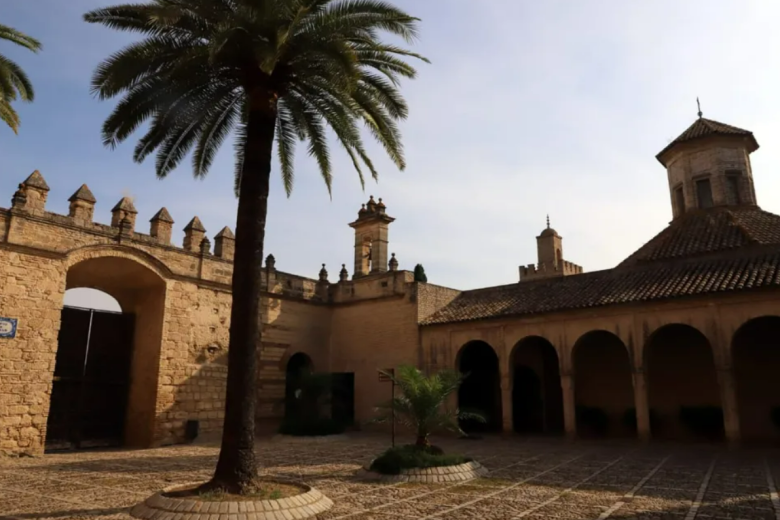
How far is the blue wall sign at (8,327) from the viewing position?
16.1 metres

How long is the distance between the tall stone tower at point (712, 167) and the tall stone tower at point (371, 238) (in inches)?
492

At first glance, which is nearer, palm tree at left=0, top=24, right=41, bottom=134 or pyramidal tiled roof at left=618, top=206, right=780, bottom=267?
palm tree at left=0, top=24, right=41, bottom=134

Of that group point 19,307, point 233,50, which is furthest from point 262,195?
point 19,307

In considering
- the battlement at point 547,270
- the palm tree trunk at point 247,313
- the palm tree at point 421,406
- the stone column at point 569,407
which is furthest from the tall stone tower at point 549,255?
the palm tree trunk at point 247,313

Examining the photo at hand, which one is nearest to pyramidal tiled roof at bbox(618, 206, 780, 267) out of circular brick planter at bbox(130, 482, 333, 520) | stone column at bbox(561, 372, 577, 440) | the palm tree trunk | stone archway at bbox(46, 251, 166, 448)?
stone column at bbox(561, 372, 577, 440)

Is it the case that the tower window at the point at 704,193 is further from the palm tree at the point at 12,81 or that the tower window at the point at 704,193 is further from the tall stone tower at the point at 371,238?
the palm tree at the point at 12,81

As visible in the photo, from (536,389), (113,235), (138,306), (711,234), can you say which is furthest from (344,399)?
(711,234)

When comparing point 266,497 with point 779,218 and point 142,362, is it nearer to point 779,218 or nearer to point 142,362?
point 142,362

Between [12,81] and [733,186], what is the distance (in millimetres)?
24933

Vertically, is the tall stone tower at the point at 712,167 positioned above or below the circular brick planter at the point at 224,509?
above

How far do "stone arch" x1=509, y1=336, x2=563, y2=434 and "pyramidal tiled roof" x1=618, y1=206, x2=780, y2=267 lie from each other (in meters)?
5.02

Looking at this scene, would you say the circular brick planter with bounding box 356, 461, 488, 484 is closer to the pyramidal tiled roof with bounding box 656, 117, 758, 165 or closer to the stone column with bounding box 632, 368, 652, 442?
the stone column with bounding box 632, 368, 652, 442

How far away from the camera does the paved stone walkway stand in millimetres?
8648

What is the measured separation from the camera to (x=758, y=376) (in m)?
18.9
